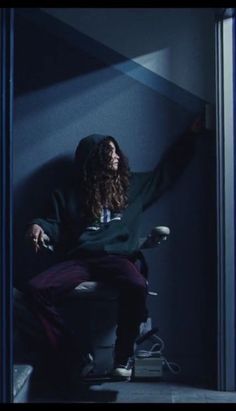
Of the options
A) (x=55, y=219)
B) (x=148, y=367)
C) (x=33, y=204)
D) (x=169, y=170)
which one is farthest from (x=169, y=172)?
(x=148, y=367)

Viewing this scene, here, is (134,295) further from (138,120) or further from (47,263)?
(138,120)

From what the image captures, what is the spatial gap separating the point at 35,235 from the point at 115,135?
2.48ft

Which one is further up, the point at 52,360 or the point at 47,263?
the point at 47,263

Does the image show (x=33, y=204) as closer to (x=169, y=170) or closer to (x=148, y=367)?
(x=169, y=170)

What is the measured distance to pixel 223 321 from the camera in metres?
3.90

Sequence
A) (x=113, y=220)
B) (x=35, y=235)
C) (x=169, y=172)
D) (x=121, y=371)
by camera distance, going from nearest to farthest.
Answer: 1. (x=121, y=371)
2. (x=35, y=235)
3. (x=113, y=220)
4. (x=169, y=172)

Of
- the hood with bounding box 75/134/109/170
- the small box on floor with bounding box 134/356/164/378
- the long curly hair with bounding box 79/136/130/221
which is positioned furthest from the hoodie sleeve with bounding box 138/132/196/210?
the small box on floor with bounding box 134/356/164/378

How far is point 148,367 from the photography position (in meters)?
4.05

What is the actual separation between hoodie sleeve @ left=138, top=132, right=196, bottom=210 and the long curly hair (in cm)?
16

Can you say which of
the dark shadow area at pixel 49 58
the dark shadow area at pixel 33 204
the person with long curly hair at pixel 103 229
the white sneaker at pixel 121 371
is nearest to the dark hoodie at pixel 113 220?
the person with long curly hair at pixel 103 229

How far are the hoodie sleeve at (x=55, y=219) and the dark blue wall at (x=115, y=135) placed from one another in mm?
147

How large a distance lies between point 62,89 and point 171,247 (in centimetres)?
107
